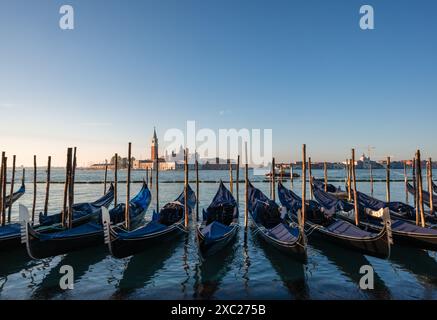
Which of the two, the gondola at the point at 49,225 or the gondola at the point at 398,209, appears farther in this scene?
the gondola at the point at 398,209

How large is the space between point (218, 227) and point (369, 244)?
16.5 feet

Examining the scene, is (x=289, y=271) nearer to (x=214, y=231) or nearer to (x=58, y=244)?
(x=214, y=231)

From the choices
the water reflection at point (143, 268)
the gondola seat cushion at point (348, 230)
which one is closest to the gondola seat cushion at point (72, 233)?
the water reflection at point (143, 268)

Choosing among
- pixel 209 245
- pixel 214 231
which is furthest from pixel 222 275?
pixel 214 231

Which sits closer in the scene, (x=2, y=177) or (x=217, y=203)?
(x=2, y=177)

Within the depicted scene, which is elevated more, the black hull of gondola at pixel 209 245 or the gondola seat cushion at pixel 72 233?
the gondola seat cushion at pixel 72 233

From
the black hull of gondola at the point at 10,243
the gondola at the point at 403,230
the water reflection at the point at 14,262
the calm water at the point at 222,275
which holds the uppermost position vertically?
the gondola at the point at 403,230

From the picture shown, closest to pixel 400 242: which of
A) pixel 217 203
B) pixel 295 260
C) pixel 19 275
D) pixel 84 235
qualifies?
pixel 295 260

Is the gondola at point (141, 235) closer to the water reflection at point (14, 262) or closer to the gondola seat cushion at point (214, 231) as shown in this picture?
the gondola seat cushion at point (214, 231)

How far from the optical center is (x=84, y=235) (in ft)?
35.2

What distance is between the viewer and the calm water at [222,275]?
7.83 metres

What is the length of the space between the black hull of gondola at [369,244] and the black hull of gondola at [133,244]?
20.7 ft
